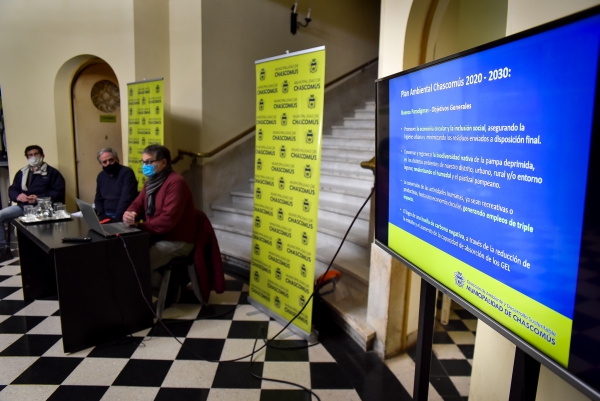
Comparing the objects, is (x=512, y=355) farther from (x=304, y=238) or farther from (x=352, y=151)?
(x=352, y=151)

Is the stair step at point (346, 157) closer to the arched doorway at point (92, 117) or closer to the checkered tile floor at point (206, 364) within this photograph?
the checkered tile floor at point (206, 364)

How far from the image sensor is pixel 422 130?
1.41 m

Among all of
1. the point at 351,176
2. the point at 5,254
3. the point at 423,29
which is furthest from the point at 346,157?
the point at 5,254

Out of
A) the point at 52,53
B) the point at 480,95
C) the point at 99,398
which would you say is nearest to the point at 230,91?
the point at 52,53

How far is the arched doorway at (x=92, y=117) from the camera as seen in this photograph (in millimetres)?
5766

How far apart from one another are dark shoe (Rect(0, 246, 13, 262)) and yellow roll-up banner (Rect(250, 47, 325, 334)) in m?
3.16

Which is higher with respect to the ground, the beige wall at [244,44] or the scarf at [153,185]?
the beige wall at [244,44]

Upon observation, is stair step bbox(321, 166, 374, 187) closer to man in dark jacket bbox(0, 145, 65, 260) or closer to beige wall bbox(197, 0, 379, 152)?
beige wall bbox(197, 0, 379, 152)

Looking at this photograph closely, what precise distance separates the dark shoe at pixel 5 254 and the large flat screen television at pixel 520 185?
4878mm

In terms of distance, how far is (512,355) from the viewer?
1506 millimetres

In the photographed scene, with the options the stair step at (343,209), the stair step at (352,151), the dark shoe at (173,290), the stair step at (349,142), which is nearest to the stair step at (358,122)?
the stair step at (349,142)

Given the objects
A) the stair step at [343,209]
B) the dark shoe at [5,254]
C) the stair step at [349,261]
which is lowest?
the dark shoe at [5,254]

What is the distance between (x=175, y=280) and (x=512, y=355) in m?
2.62

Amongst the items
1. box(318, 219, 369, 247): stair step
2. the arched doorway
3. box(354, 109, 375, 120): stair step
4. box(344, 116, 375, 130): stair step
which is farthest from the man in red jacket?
box(354, 109, 375, 120): stair step
